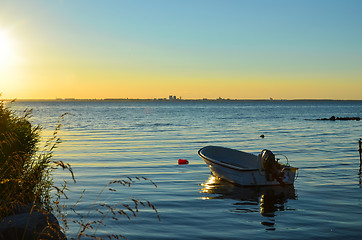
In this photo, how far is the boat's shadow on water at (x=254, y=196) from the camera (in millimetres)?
14445

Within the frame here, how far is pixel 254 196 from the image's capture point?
17125mm

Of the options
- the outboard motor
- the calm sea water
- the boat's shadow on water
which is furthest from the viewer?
the outboard motor

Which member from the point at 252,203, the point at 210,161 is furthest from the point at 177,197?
the point at 210,161

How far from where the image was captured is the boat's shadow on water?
569 inches

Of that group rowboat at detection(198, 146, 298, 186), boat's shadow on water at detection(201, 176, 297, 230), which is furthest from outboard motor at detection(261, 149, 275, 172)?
boat's shadow on water at detection(201, 176, 297, 230)

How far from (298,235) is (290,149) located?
75.8ft

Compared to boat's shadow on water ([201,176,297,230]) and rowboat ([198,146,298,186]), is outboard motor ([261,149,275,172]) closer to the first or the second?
rowboat ([198,146,298,186])

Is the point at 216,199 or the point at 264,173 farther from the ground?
the point at 264,173

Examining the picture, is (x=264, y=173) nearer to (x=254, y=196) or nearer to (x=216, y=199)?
(x=254, y=196)

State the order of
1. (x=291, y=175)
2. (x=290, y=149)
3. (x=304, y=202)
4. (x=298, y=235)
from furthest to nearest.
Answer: (x=290, y=149) → (x=291, y=175) → (x=304, y=202) → (x=298, y=235)

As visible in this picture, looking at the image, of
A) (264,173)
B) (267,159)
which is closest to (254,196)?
(264,173)

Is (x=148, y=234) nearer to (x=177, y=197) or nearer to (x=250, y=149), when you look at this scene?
(x=177, y=197)

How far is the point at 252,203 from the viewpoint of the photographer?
15.8 metres

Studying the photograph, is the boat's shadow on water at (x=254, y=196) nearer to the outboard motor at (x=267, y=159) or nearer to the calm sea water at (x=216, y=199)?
the calm sea water at (x=216, y=199)
